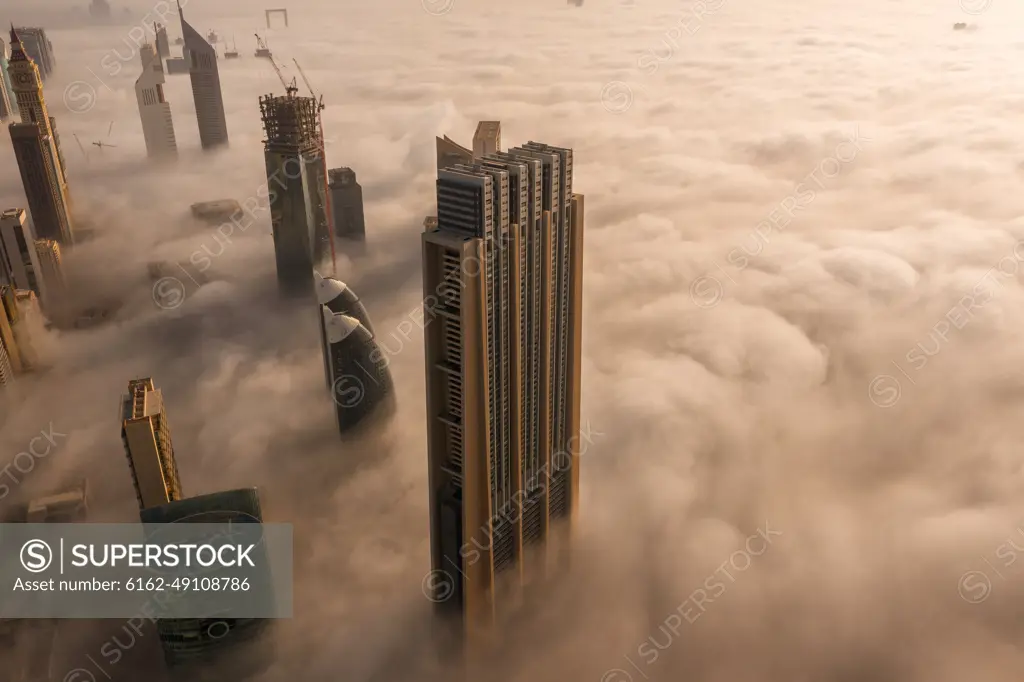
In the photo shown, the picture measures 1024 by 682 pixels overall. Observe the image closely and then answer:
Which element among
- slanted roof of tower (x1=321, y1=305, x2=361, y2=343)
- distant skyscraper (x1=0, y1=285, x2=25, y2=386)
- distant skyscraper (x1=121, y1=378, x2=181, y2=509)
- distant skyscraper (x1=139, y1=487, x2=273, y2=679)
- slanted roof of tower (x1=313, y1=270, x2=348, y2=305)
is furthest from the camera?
distant skyscraper (x1=0, y1=285, x2=25, y2=386)

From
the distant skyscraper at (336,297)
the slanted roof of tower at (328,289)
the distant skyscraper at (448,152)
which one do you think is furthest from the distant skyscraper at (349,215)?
the slanted roof of tower at (328,289)

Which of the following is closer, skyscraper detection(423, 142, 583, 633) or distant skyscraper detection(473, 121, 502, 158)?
skyscraper detection(423, 142, 583, 633)

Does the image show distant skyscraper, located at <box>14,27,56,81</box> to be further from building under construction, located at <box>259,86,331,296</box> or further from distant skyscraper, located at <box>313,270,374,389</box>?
distant skyscraper, located at <box>313,270,374,389</box>

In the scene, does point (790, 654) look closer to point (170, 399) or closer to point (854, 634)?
point (854, 634)

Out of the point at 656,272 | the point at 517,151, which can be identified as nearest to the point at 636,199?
the point at 656,272

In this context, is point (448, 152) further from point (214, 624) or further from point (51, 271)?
point (214, 624)

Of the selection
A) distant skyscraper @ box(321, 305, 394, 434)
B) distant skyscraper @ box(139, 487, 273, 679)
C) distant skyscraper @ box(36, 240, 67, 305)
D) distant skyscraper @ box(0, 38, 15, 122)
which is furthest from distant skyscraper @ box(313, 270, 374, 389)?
distant skyscraper @ box(0, 38, 15, 122)
